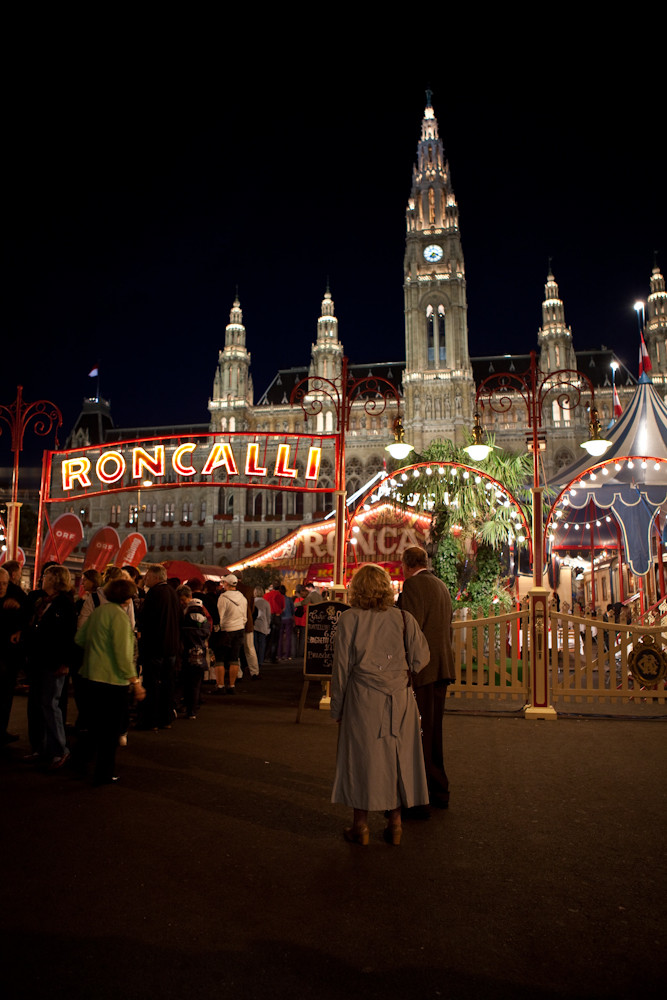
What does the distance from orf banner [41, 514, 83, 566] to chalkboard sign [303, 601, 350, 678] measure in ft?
18.4

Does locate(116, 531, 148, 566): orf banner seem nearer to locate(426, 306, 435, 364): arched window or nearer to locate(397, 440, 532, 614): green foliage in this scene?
locate(397, 440, 532, 614): green foliage

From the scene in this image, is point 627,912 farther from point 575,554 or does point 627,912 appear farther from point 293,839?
point 575,554

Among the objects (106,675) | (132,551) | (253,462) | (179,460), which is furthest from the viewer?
(132,551)

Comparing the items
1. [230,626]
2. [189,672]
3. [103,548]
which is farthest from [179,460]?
[189,672]

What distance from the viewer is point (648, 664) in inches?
329

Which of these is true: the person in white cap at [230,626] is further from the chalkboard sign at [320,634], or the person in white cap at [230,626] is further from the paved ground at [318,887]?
the paved ground at [318,887]

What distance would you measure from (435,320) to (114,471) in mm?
46737

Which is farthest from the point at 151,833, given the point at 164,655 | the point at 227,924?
the point at 164,655

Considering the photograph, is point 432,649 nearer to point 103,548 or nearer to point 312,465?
point 312,465

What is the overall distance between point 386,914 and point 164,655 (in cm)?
450

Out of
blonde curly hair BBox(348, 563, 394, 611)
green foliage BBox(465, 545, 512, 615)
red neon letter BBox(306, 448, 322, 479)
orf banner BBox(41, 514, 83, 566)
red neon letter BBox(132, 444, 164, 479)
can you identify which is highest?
red neon letter BBox(132, 444, 164, 479)

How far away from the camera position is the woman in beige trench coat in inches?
144

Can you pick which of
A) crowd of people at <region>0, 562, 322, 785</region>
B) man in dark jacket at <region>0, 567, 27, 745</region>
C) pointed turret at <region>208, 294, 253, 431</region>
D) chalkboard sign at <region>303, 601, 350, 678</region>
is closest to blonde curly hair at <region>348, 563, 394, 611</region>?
crowd of people at <region>0, 562, 322, 785</region>

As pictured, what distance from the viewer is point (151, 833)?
3.78m
